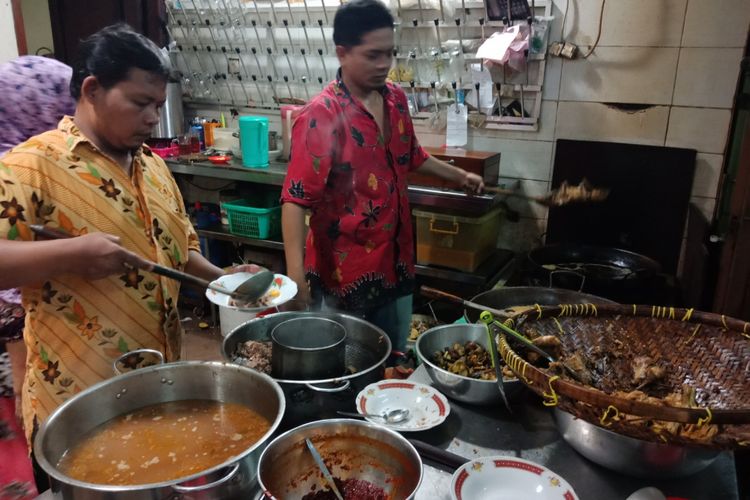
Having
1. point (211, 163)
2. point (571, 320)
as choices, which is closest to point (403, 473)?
point (571, 320)

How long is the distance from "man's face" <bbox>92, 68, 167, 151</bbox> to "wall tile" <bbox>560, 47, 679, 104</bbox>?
2.61m

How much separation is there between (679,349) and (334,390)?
2.80ft

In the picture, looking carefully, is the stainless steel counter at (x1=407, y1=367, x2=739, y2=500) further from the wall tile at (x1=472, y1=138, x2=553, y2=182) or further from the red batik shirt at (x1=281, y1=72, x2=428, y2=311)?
the wall tile at (x1=472, y1=138, x2=553, y2=182)

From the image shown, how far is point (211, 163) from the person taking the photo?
12.5 feet

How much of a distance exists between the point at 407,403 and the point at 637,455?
0.53 meters

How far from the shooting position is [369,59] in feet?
6.08

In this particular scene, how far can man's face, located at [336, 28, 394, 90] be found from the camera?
1822mm

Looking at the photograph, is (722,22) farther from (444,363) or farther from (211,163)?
(211,163)

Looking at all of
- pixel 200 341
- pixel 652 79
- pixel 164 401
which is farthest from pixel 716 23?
pixel 200 341

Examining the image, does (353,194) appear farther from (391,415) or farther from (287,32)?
(287,32)

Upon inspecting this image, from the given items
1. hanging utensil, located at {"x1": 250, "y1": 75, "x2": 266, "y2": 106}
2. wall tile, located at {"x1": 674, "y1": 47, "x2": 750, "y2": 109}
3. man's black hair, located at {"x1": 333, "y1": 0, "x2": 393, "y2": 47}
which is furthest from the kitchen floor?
wall tile, located at {"x1": 674, "y1": 47, "x2": 750, "y2": 109}

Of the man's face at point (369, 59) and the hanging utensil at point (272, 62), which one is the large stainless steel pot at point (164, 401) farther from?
the hanging utensil at point (272, 62)

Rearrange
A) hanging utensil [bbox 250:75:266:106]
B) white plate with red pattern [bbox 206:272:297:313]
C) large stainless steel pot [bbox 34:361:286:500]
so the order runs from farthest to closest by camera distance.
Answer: hanging utensil [bbox 250:75:266:106]
white plate with red pattern [bbox 206:272:297:313]
large stainless steel pot [bbox 34:361:286:500]

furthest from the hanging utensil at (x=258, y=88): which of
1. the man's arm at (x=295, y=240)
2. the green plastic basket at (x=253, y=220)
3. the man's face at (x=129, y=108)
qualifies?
the man's face at (x=129, y=108)
